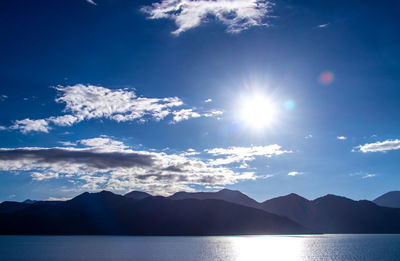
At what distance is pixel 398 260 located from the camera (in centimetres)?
12738

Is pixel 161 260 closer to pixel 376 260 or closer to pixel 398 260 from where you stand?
pixel 376 260

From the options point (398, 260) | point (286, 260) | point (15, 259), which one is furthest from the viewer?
point (286, 260)

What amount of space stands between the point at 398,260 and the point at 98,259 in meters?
114

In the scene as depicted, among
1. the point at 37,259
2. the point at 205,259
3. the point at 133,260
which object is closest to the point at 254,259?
the point at 205,259

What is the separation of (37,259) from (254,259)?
8409 cm

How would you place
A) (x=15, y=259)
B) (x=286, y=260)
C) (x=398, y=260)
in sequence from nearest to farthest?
(x=15, y=259)
(x=398, y=260)
(x=286, y=260)

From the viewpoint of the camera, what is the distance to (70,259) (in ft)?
395

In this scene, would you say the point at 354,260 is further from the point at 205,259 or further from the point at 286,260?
the point at 205,259

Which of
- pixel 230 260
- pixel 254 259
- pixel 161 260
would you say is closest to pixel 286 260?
pixel 254 259

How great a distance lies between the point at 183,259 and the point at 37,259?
175 ft

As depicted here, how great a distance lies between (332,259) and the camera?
13425 cm

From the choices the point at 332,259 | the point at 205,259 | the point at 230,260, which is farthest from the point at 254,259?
the point at 332,259

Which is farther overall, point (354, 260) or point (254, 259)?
point (254, 259)

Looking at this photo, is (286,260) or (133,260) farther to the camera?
(286,260)
